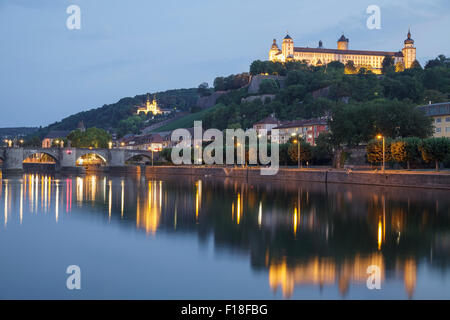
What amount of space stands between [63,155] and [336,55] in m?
91.7

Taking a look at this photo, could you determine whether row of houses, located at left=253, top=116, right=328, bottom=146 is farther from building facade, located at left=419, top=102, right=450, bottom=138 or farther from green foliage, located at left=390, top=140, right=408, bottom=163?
green foliage, located at left=390, top=140, right=408, bottom=163

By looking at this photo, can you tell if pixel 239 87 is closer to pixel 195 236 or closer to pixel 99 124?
pixel 99 124

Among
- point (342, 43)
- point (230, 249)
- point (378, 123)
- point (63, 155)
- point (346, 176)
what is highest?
point (342, 43)

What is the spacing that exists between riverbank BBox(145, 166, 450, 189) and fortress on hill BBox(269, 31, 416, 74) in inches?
3574

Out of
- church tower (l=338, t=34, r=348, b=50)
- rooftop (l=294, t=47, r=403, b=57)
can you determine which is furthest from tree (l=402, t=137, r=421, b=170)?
church tower (l=338, t=34, r=348, b=50)

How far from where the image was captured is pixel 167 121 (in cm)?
14000

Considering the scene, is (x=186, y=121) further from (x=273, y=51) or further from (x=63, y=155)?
(x=63, y=155)

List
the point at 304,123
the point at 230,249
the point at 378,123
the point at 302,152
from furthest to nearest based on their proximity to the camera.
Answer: the point at 304,123 → the point at 302,152 → the point at 378,123 → the point at 230,249

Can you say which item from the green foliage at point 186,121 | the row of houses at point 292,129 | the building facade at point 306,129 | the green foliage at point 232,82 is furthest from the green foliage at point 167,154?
the green foliage at point 232,82

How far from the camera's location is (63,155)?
75.0m

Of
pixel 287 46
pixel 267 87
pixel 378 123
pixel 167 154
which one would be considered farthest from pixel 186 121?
pixel 378 123

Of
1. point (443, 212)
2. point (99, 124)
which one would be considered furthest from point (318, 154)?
point (99, 124)

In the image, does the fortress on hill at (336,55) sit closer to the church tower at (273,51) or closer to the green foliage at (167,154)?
the church tower at (273,51)
